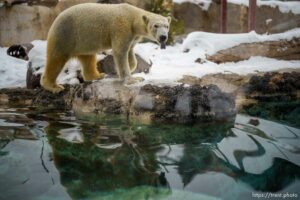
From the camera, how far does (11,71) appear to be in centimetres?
796

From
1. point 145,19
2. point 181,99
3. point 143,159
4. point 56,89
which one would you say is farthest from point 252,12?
point 143,159

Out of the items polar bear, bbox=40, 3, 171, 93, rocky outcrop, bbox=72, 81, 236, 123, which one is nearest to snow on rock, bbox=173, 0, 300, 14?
polar bear, bbox=40, 3, 171, 93

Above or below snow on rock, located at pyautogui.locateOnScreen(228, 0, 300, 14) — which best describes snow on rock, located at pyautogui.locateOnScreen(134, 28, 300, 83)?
below

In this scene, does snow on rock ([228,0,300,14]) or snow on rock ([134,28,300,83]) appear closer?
snow on rock ([134,28,300,83])

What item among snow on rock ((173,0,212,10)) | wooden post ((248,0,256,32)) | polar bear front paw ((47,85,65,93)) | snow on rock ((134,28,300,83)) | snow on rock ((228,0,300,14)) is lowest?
polar bear front paw ((47,85,65,93))

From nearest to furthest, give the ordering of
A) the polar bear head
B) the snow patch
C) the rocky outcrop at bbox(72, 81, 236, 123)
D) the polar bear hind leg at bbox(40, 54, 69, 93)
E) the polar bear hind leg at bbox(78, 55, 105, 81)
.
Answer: the rocky outcrop at bbox(72, 81, 236, 123), the polar bear head, the polar bear hind leg at bbox(40, 54, 69, 93), the polar bear hind leg at bbox(78, 55, 105, 81), the snow patch

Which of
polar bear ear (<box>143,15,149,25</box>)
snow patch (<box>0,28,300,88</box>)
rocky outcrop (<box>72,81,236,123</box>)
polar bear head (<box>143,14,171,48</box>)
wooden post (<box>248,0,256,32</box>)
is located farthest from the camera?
wooden post (<box>248,0,256,32</box>)

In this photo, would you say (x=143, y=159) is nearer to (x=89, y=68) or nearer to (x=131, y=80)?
(x=131, y=80)

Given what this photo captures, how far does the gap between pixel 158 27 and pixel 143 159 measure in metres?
2.24

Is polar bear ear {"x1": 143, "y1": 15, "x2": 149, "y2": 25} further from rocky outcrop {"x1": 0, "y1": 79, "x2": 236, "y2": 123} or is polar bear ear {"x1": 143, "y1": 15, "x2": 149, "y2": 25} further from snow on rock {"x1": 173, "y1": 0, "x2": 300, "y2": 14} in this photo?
snow on rock {"x1": 173, "y1": 0, "x2": 300, "y2": 14}

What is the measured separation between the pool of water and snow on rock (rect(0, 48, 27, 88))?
2.13m

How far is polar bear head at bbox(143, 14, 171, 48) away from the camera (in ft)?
18.0

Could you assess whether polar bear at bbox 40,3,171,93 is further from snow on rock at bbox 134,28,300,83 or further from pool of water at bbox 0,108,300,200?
snow on rock at bbox 134,28,300,83

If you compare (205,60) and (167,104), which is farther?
(205,60)
